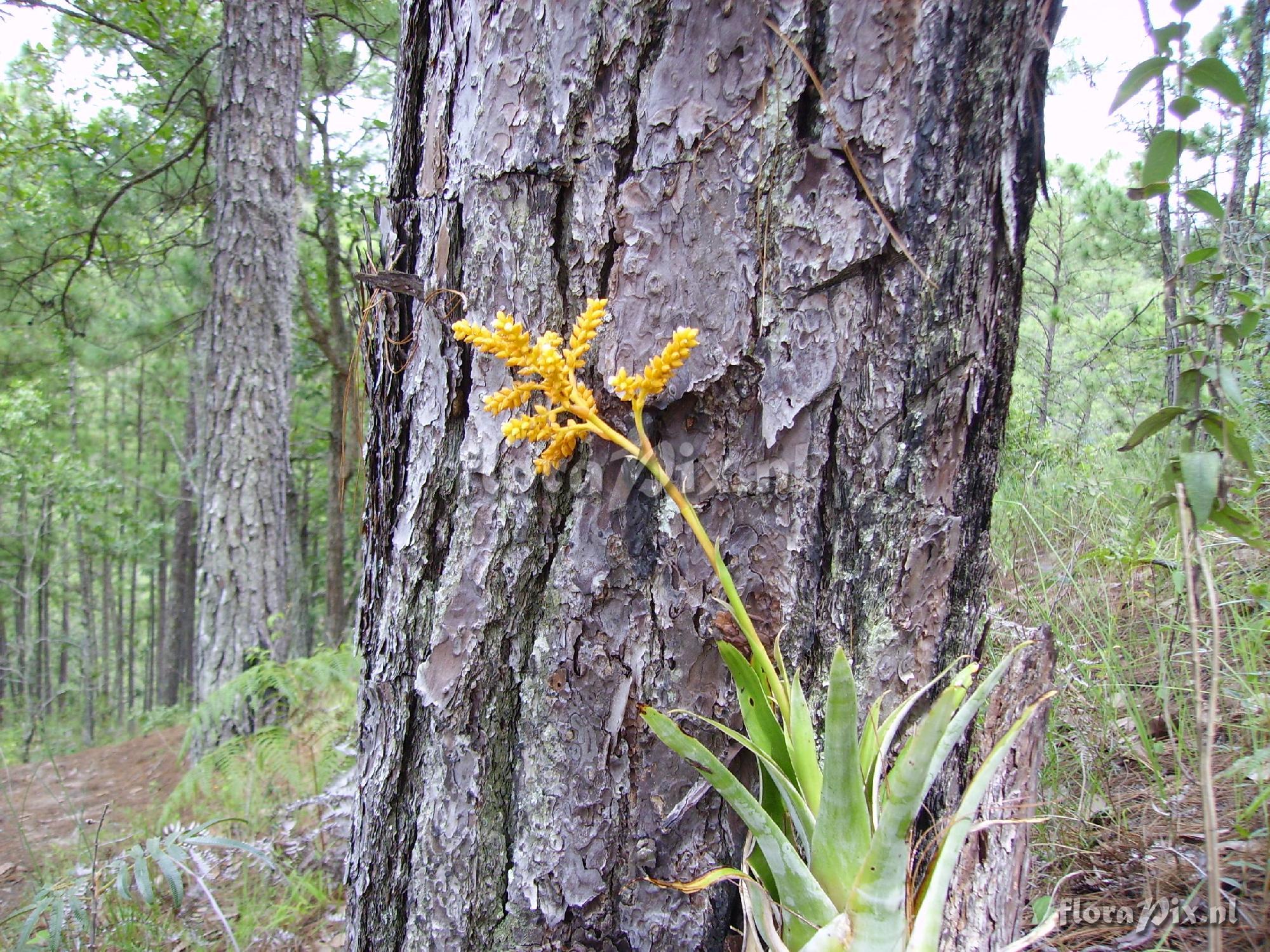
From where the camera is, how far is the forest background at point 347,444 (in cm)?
175

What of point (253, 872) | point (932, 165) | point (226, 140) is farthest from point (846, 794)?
point (226, 140)

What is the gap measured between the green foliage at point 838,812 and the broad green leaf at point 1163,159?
1.02m

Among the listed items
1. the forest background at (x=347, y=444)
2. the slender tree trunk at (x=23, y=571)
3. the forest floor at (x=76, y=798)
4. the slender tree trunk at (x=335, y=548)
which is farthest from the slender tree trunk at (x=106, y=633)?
the forest floor at (x=76, y=798)

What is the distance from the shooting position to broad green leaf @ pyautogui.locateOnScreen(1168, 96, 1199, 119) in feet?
4.13

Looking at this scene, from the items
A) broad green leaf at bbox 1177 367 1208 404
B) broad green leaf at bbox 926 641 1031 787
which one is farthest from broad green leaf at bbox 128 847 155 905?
broad green leaf at bbox 1177 367 1208 404

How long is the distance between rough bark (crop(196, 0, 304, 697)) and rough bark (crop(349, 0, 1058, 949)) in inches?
165

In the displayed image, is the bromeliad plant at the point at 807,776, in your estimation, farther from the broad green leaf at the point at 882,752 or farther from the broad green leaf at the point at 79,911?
the broad green leaf at the point at 79,911

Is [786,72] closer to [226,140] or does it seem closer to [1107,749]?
[1107,749]

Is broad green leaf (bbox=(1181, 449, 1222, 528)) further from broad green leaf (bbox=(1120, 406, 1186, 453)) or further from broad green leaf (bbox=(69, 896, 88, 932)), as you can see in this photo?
broad green leaf (bbox=(69, 896, 88, 932))

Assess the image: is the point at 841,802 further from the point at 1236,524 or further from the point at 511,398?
the point at 1236,524

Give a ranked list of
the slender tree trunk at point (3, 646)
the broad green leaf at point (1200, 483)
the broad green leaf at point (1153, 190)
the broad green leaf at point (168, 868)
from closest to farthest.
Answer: the broad green leaf at point (1153, 190) < the broad green leaf at point (1200, 483) < the broad green leaf at point (168, 868) < the slender tree trunk at point (3, 646)

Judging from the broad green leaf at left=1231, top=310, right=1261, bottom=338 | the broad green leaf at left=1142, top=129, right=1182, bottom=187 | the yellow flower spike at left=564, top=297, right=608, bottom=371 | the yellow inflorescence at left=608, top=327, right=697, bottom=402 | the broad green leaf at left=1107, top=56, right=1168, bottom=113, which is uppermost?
the broad green leaf at left=1107, top=56, right=1168, bottom=113

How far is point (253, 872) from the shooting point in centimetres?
263

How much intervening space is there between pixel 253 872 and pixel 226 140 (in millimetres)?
4346
